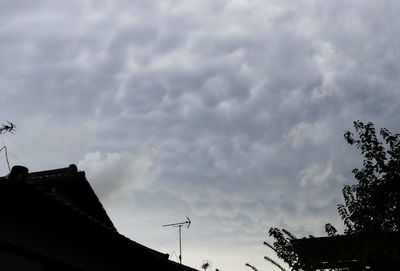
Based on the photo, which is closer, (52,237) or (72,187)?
(52,237)

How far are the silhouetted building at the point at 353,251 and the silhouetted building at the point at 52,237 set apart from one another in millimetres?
3834

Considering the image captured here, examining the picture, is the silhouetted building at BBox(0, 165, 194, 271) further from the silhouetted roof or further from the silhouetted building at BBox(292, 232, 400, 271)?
the silhouetted building at BBox(292, 232, 400, 271)

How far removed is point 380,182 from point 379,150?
38.9 inches

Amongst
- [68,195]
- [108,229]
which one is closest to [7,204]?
[108,229]

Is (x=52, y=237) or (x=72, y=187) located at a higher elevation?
(x=72, y=187)

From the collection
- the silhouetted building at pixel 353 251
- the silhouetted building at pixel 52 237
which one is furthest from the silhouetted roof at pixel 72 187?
the silhouetted building at pixel 353 251

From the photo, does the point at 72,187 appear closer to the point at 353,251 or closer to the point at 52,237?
the point at 52,237

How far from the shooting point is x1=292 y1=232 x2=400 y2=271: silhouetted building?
8.15m

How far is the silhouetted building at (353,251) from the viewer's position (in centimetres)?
815

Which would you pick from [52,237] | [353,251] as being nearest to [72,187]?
[52,237]

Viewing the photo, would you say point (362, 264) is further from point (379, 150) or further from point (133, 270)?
point (133, 270)

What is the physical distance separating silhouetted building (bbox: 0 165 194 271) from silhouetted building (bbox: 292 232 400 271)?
3834mm

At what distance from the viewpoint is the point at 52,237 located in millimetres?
8469

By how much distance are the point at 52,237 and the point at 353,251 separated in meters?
6.05
